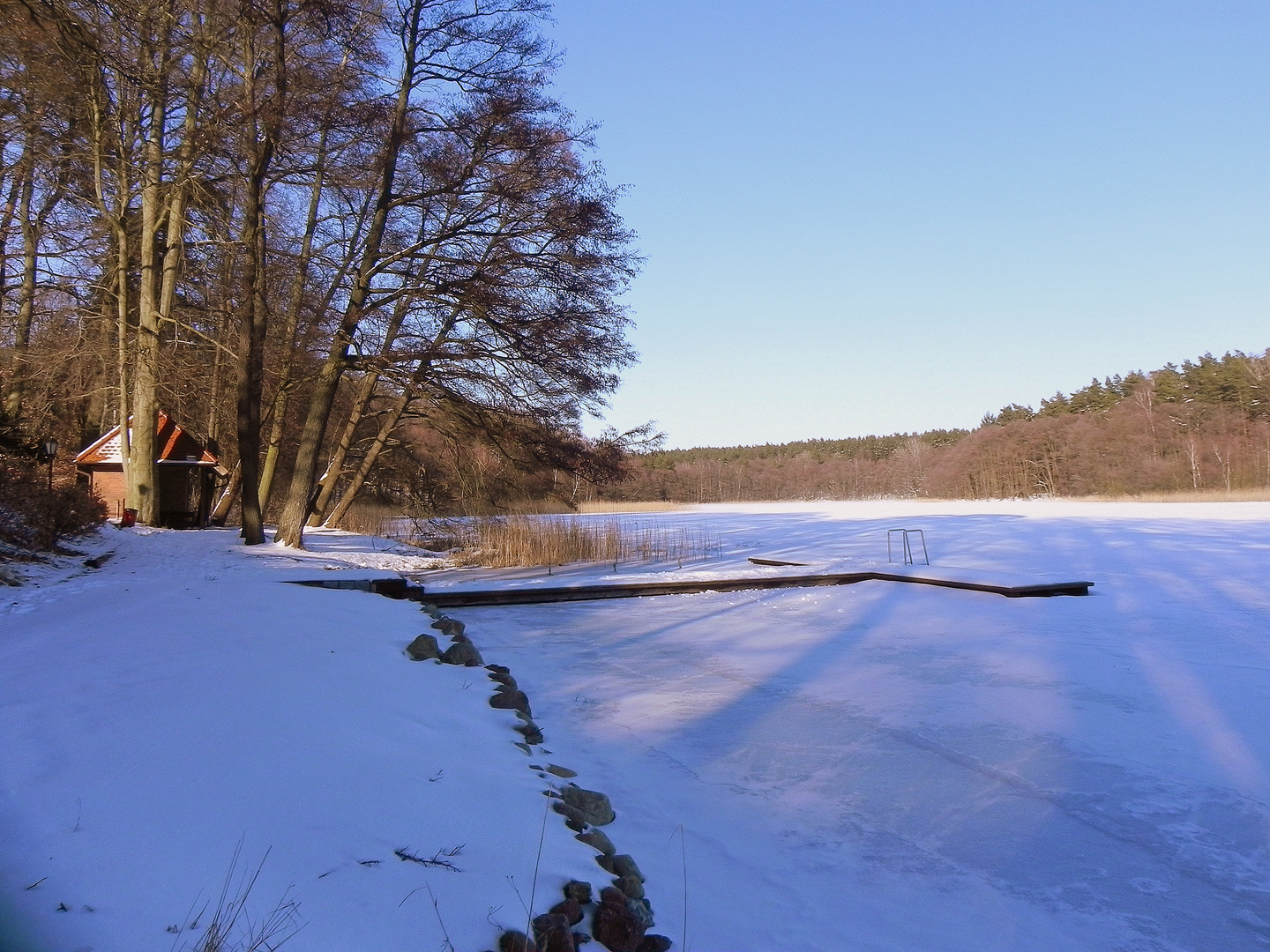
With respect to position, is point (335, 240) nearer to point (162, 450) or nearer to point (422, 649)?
point (162, 450)

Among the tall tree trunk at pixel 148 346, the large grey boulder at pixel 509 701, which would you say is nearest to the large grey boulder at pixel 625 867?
the large grey boulder at pixel 509 701

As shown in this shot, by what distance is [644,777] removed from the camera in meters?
4.06

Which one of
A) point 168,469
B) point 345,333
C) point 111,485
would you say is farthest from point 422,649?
point 111,485

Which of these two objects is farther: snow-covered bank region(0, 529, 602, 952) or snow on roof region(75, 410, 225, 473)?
snow on roof region(75, 410, 225, 473)

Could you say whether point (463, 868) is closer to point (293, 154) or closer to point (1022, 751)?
point (1022, 751)

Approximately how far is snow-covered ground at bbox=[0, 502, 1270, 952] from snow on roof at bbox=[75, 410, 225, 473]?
11.1 meters

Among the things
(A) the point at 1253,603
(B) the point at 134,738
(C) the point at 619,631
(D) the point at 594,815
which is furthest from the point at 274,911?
(A) the point at 1253,603

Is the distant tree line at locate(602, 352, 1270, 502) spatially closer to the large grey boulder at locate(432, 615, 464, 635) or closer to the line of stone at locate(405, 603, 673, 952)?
the large grey boulder at locate(432, 615, 464, 635)

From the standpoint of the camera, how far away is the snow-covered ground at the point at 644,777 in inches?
84.9

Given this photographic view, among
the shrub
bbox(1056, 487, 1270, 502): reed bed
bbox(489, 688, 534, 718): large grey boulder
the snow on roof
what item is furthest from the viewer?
bbox(1056, 487, 1270, 502): reed bed

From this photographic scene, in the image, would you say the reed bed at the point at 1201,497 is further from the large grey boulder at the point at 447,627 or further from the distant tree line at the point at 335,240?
the large grey boulder at the point at 447,627

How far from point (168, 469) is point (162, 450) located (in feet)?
1.66

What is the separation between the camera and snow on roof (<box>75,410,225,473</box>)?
671 inches

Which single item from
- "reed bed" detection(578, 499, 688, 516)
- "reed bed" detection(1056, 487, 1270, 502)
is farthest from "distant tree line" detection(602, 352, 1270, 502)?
"reed bed" detection(1056, 487, 1270, 502)
